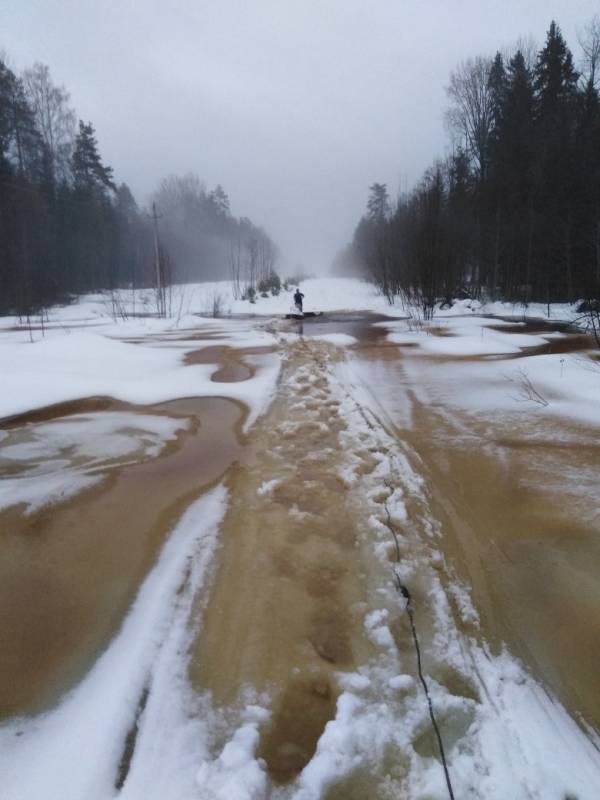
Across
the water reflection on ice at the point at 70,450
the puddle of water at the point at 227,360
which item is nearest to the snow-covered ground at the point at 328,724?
the water reflection on ice at the point at 70,450

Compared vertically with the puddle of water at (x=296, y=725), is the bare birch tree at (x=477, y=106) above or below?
above

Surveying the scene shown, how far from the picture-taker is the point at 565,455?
11.5 ft

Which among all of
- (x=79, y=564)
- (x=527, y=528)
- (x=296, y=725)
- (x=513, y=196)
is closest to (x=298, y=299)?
(x=513, y=196)

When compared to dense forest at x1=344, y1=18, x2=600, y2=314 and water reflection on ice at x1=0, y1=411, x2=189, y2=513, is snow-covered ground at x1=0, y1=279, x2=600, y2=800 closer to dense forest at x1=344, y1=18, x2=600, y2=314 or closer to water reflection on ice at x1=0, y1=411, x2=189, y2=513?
water reflection on ice at x1=0, y1=411, x2=189, y2=513

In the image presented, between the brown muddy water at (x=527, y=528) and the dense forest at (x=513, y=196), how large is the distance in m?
11.9

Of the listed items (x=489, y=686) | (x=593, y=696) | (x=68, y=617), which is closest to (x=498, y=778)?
(x=489, y=686)

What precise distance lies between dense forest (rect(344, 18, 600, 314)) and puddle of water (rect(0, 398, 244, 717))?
1366cm

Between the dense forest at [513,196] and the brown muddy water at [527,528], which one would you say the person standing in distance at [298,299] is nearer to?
the dense forest at [513,196]

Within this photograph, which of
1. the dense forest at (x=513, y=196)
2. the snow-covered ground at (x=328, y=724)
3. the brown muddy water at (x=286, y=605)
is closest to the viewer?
the snow-covered ground at (x=328, y=724)

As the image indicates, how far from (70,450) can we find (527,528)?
352 centimetres

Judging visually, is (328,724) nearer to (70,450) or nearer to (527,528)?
(527,528)

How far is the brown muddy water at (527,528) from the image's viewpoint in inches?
67.0

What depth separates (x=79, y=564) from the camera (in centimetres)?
223

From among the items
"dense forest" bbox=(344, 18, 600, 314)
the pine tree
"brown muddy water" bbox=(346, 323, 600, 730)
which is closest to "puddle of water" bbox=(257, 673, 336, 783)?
"brown muddy water" bbox=(346, 323, 600, 730)
